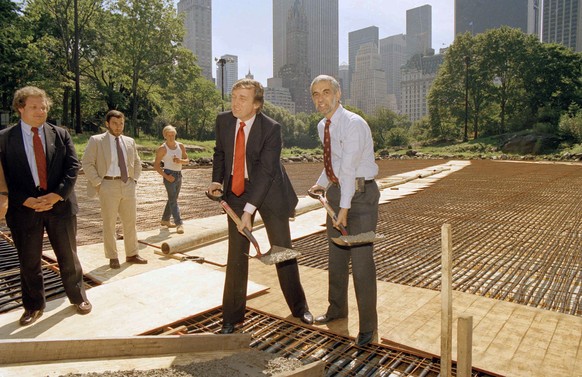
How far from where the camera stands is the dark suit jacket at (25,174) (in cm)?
331

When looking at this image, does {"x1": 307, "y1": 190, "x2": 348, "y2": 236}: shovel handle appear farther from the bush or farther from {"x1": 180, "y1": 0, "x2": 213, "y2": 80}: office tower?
{"x1": 180, "y1": 0, "x2": 213, "y2": 80}: office tower

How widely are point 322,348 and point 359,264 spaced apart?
588 mm

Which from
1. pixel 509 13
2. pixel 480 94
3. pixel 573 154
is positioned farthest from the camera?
pixel 509 13

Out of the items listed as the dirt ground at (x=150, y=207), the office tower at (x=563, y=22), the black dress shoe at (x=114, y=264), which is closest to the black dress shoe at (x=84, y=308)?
the black dress shoe at (x=114, y=264)

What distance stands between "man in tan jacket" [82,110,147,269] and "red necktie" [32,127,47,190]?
120cm

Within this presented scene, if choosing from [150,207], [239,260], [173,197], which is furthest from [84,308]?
[150,207]

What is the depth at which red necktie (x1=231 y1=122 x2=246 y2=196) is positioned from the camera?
3.14 metres

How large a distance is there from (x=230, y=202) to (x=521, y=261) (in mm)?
3414

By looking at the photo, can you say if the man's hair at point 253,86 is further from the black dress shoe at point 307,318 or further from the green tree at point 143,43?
the green tree at point 143,43

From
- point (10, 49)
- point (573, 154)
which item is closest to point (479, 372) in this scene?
point (573, 154)

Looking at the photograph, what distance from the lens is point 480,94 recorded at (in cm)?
4444

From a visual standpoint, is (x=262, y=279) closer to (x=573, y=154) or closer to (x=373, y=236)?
(x=373, y=236)

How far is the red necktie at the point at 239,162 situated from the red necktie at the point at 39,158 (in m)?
1.50

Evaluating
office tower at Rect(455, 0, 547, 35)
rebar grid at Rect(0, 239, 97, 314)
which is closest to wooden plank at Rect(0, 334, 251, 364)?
rebar grid at Rect(0, 239, 97, 314)
